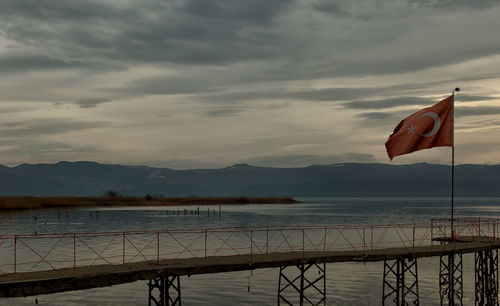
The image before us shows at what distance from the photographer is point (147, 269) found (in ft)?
105

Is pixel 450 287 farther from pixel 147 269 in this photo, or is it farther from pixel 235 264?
pixel 147 269

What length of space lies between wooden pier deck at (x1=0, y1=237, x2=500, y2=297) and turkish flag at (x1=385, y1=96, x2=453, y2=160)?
329 inches

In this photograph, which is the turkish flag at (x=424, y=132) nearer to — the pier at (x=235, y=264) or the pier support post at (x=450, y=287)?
the pier at (x=235, y=264)

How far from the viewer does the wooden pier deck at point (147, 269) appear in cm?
2859

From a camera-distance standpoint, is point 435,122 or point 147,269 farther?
point 435,122

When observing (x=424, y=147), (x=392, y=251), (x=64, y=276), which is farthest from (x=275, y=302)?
(x=64, y=276)

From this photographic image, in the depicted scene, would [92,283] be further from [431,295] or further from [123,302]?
[431,295]

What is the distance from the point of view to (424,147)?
4059cm

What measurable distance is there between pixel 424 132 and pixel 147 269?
74.2ft

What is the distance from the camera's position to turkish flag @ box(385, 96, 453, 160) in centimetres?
4053

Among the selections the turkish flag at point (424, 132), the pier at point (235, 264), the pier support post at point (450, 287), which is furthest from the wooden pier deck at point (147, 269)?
the turkish flag at point (424, 132)

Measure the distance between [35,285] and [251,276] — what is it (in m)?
31.2

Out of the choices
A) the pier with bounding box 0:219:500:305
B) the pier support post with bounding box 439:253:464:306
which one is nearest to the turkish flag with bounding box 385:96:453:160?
the pier with bounding box 0:219:500:305

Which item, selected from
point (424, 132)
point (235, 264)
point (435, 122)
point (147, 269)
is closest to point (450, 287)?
point (424, 132)
